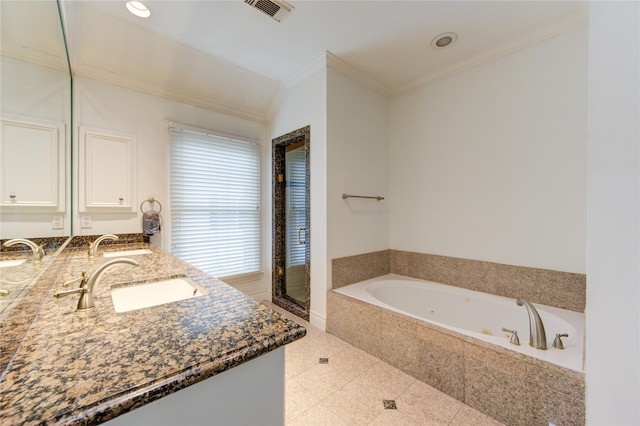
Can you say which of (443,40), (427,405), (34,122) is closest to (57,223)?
(34,122)

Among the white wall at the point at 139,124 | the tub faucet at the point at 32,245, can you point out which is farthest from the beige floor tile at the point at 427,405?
the white wall at the point at 139,124

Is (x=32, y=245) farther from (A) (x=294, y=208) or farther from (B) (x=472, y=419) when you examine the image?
(B) (x=472, y=419)

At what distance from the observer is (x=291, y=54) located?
7.89ft

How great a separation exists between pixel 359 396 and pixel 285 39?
2.85 metres

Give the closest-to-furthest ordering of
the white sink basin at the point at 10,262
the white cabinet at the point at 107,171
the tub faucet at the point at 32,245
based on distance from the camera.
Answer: the white sink basin at the point at 10,262, the tub faucet at the point at 32,245, the white cabinet at the point at 107,171

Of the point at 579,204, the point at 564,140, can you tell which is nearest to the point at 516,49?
the point at 564,140

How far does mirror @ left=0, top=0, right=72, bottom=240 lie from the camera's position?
1023mm

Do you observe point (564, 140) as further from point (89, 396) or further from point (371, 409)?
point (89, 396)

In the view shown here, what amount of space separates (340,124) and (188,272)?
1920 mm

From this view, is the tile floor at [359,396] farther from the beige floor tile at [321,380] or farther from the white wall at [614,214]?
the white wall at [614,214]

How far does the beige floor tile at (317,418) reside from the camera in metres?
1.40

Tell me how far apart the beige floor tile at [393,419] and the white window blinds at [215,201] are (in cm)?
218

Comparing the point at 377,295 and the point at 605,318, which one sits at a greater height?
the point at 605,318

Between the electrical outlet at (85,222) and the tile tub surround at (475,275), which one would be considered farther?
the electrical outlet at (85,222)
